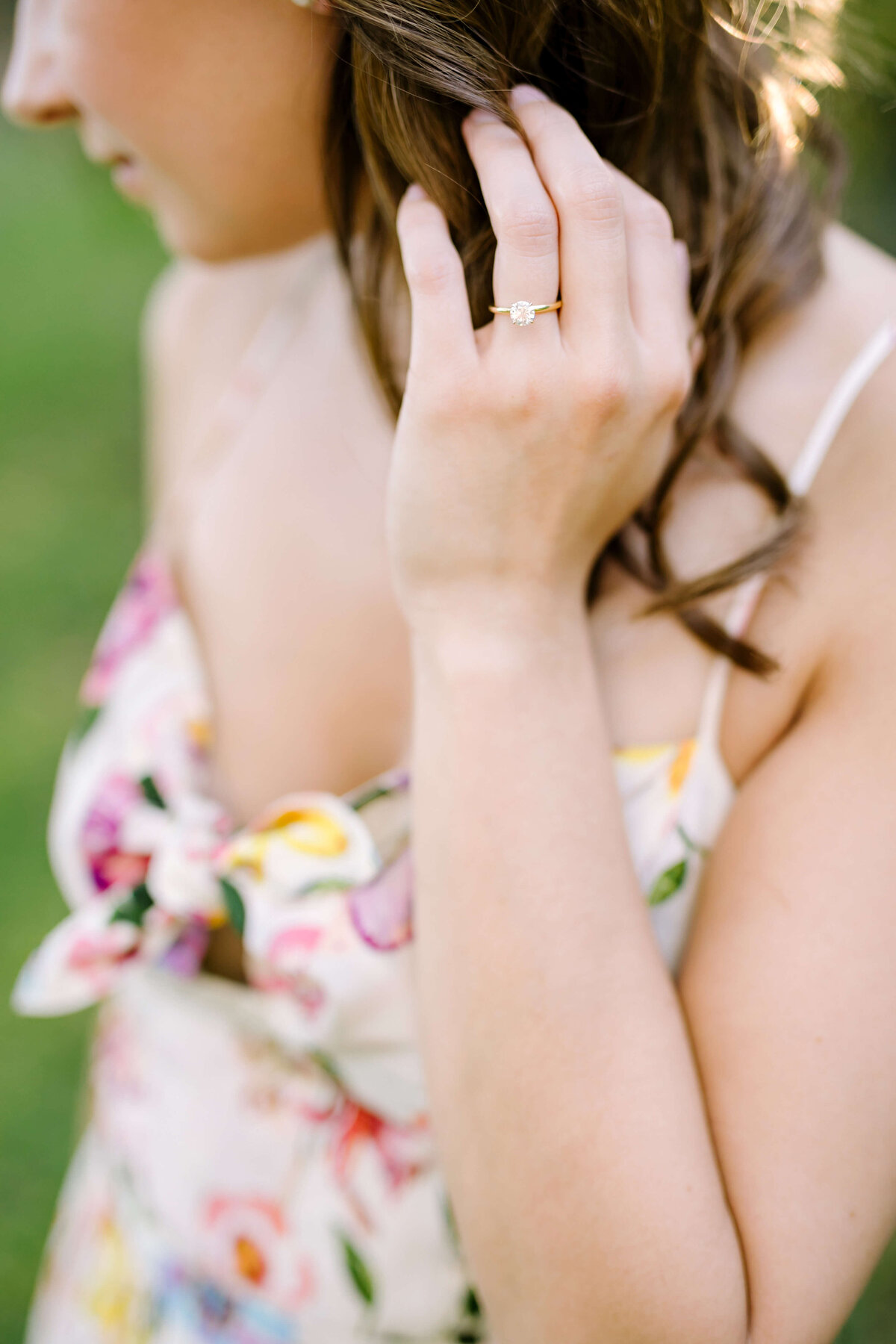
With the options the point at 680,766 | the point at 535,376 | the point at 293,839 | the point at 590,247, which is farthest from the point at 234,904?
the point at 590,247

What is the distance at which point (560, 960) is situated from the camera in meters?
0.91

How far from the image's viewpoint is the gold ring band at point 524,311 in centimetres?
90

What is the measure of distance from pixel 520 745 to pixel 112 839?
0.69 m

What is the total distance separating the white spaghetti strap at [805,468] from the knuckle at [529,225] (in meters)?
0.34

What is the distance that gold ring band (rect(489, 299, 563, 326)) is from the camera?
90 cm

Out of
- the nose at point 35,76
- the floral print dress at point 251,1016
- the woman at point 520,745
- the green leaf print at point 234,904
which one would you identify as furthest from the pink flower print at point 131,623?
the nose at point 35,76

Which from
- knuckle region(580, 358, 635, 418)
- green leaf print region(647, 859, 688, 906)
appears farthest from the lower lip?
green leaf print region(647, 859, 688, 906)

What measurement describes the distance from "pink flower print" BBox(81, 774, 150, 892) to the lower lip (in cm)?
75

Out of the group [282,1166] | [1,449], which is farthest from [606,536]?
[1,449]

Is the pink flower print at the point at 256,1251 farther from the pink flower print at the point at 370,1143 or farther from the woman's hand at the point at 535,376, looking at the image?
the woman's hand at the point at 535,376

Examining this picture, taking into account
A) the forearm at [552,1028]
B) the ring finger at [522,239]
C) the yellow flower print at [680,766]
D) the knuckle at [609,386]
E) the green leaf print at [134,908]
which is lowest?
the green leaf print at [134,908]

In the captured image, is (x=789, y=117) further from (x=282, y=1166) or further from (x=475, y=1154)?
(x=282, y=1166)

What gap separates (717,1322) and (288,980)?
56cm

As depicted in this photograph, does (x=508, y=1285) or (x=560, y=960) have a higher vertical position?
(x=560, y=960)
